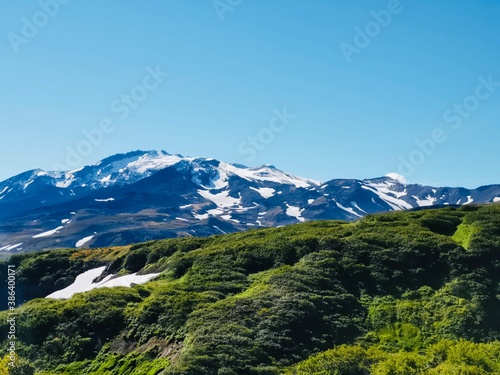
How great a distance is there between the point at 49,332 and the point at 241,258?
19.3 meters

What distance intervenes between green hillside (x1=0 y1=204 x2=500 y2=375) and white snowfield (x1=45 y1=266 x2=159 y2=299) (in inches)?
239

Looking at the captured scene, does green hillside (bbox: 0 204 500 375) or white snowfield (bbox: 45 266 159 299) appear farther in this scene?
white snowfield (bbox: 45 266 159 299)

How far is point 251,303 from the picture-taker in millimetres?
40344

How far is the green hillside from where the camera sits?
31891mm

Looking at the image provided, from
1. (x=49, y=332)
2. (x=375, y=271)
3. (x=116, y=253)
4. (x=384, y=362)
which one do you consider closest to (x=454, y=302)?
(x=375, y=271)

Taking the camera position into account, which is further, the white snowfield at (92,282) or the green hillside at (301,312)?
the white snowfield at (92,282)

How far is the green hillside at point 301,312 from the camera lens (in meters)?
31.9

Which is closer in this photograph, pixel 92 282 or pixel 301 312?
pixel 301 312

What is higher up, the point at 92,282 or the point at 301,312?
the point at 92,282

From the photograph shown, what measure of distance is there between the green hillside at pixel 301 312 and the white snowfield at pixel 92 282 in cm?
607

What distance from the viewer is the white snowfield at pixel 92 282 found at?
5983cm

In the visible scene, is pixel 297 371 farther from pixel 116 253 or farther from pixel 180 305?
pixel 116 253

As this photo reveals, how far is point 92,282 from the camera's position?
71.1m

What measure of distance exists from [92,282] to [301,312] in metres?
41.5
